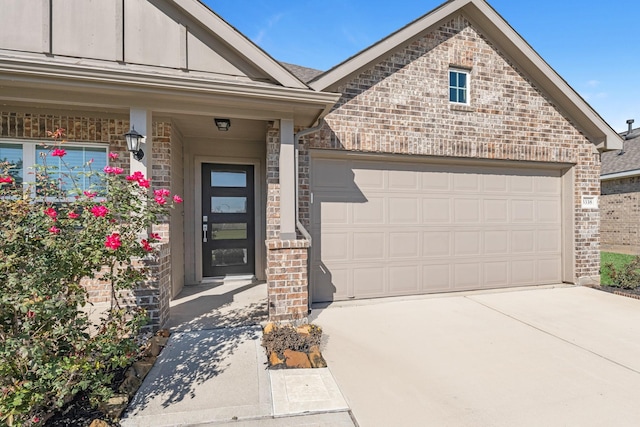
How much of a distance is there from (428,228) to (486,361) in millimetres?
2778

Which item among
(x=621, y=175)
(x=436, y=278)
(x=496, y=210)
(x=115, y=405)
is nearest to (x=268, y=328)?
(x=115, y=405)

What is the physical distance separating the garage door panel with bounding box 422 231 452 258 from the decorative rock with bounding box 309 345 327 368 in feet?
10.5

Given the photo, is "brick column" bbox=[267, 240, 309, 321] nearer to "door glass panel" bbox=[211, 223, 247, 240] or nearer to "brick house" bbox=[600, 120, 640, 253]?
"door glass panel" bbox=[211, 223, 247, 240]

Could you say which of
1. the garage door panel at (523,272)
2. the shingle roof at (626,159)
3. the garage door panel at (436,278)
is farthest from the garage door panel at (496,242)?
the shingle roof at (626,159)

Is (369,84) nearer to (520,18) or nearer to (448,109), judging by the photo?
(448,109)

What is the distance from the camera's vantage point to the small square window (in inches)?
227

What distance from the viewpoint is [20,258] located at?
213 cm

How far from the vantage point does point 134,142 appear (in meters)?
3.64

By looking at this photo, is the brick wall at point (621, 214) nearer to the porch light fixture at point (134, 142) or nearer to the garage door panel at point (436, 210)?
the garage door panel at point (436, 210)

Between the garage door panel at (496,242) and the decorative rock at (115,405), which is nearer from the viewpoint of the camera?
the decorative rock at (115,405)

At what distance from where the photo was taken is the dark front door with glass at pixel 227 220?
6.19 m

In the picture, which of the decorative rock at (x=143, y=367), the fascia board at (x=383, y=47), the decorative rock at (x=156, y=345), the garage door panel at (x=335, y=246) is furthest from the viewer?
the garage door panel at (x=335, y=246)

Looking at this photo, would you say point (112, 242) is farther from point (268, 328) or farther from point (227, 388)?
point (268, 328)

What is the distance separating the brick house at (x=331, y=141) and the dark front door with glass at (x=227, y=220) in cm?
3
